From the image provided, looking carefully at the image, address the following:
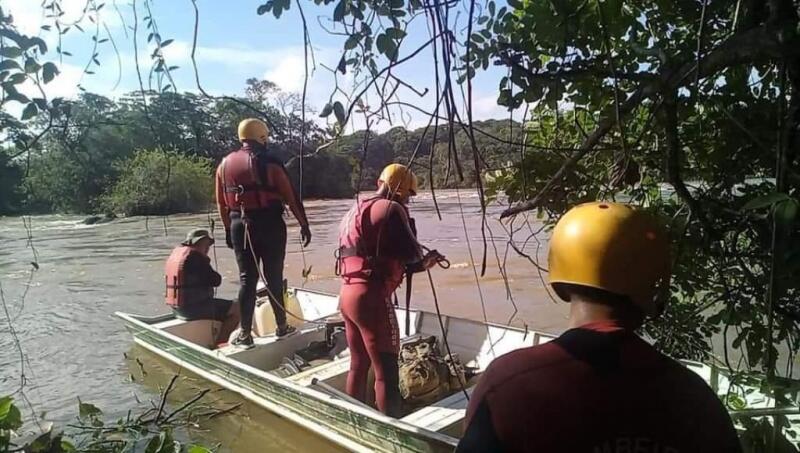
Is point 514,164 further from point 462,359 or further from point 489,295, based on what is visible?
point 489,295

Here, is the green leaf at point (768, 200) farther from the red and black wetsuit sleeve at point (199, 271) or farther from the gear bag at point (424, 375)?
the red and black wetsuit sleeve at point (199, 271)

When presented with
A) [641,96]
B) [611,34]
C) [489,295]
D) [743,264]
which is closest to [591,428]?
[641,96]

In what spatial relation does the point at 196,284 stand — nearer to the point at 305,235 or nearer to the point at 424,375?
the point at 305,235

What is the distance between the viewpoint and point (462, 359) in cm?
574

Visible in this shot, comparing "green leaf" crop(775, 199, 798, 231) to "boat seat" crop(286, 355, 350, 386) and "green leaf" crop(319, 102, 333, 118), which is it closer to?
"green leaf" crop(319, 102, 333, 118)

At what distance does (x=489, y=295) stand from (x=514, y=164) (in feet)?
29.6

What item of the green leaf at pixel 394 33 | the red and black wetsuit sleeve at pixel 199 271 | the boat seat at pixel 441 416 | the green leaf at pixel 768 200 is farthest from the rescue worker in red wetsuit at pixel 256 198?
the green leaf at pixel 768 200

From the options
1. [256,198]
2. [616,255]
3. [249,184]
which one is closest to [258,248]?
[256,198]

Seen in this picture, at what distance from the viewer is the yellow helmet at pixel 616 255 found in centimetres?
131

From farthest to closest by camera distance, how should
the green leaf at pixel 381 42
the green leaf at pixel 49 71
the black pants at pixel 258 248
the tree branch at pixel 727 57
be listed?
the black pants at pixel 258 248 < the green leaf at pixel 381 42 < the green leaf at pixel 49 71 < the tree branch at pixel 727 57

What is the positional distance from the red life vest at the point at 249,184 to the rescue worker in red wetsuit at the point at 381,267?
1.29 m

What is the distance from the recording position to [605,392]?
1145 mm

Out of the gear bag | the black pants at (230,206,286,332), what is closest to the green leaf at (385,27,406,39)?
the gear bag

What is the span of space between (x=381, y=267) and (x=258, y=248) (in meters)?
1.76
